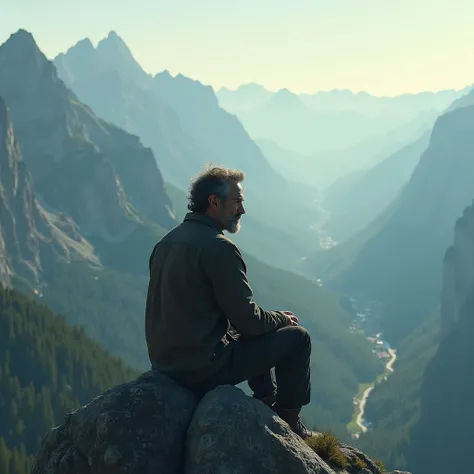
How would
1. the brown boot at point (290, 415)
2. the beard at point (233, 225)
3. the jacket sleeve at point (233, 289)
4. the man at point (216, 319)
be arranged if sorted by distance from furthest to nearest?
1. the beard at point (233, 225)
2. the brown boot at point (290, 415)
3. the man at point (216, 319)
4. the jacket sleeve at point (233, 289)

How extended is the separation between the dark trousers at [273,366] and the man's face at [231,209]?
7.30ft

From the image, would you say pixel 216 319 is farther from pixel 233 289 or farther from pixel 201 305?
pixel 233 289

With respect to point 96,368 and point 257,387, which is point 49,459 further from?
point 96,368

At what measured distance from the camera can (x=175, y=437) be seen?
1128 cm

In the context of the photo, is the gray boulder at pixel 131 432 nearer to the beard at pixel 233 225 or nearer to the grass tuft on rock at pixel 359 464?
the beard at pixel 233 225

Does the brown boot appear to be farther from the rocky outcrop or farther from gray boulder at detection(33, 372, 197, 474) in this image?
gray boulder at detection(33, 372, 197, 474)

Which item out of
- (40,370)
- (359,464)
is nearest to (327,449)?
(359,464)

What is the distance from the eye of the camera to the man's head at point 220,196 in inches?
506

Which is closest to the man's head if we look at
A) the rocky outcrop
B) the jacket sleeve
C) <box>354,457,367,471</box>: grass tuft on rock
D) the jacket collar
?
the jacket collar

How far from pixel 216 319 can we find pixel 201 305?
408 millimetres

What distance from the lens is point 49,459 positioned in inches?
474

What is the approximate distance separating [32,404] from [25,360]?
791 inches

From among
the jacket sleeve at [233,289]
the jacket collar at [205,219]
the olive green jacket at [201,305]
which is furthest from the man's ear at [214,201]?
the jacket sleeve at [233,289]

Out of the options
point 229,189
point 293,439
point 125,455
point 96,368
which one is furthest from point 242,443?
point 96,368
